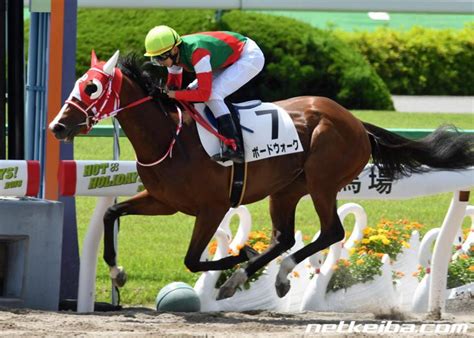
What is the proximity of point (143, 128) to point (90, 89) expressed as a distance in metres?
0.42

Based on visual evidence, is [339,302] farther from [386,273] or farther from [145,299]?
[145,299]

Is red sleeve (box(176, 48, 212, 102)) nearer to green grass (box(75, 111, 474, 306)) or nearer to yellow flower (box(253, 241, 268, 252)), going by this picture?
yellow flower (box(253, 241, 268, 252))

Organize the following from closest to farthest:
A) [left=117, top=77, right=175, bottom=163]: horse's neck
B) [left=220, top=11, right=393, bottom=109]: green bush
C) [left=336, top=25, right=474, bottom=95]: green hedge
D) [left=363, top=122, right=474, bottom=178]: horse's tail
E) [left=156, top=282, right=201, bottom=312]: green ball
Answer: [left=117, top=77, right=175, bottom=163]: horse's neck < [left=156, top=282, right=201, bottom=312]: green ball < [left=363, top=122, right=474, bottom=178]: horse's tail < [left=220, top=11, right=393, bottom=109]: green bush < [left=336, top=25, right=474, bottom=95]: green hedge

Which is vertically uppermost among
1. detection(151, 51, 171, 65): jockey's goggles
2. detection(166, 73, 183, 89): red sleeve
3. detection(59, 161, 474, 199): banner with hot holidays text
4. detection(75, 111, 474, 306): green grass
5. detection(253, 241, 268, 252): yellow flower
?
detection(151, 51, 171, 65): jockey's goggles

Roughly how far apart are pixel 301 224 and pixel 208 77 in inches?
196

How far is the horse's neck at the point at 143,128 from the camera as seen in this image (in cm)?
657

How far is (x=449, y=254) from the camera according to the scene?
7387 millimetres

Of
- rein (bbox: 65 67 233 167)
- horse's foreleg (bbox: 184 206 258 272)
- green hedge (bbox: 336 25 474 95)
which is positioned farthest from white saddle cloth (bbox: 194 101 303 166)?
green hedge (bbox: 336 25 474 95)

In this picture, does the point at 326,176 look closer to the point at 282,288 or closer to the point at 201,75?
the point at 282,288

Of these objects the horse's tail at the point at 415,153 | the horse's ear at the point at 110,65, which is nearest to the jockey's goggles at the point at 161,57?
the horse's ear at the point at 110,65

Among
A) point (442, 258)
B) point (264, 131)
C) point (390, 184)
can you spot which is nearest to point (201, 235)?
point (264, 131)

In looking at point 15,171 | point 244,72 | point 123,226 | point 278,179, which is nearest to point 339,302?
point 278,179

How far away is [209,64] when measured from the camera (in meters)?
6.57
